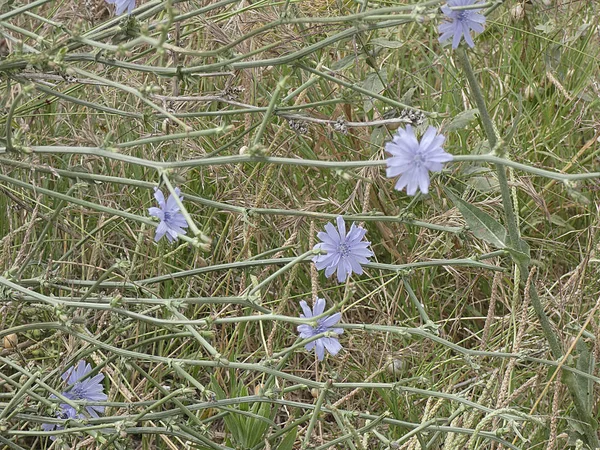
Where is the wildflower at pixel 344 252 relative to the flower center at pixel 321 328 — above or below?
above

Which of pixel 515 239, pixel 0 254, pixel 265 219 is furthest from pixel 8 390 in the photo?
pixel 515 239

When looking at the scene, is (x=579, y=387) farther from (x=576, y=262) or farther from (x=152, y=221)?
(x=152, y=221)

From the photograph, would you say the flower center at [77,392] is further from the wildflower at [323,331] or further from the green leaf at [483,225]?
the green leaf at [483,225]

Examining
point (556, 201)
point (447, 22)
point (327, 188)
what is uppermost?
point (447, 22)

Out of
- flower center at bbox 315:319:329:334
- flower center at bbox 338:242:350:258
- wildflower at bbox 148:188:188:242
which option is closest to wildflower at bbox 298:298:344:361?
flower center at bbox 315:319:329:334

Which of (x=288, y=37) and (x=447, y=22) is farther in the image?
(x=288, y=37)

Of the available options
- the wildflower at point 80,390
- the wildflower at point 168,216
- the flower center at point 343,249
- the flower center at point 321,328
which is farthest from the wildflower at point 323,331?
the wildflower at point 80,390
